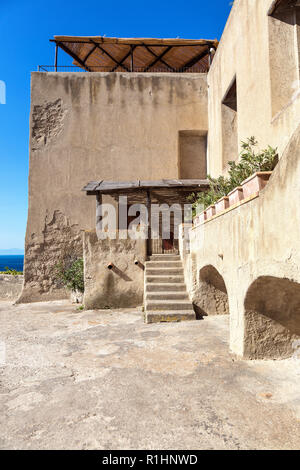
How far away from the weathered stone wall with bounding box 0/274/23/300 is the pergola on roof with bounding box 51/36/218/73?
9.99 m

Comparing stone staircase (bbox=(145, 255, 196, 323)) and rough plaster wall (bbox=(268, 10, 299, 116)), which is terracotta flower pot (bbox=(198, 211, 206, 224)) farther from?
rough plaster wall (bbox=(268, 10, 299, 116))

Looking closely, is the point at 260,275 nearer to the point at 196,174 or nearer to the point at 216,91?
the point at 216,91

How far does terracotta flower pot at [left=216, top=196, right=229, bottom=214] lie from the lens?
14.4 ft

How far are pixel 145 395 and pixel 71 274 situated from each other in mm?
7970

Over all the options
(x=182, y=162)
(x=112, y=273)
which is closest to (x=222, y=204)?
(x=112, y=273)

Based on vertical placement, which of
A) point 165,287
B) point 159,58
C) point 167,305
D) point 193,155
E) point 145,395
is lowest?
point 145,395

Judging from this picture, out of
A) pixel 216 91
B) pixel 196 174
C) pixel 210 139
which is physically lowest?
pixel 196 174

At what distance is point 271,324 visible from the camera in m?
3.80

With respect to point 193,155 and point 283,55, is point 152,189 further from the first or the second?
point 283,55

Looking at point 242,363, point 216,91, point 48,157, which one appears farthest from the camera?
point 48,157

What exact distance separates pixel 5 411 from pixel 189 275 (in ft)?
15.6

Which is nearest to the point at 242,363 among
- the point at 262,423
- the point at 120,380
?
the point at 262,423

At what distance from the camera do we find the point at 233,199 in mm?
4051

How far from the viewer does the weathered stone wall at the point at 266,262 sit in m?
2.56
